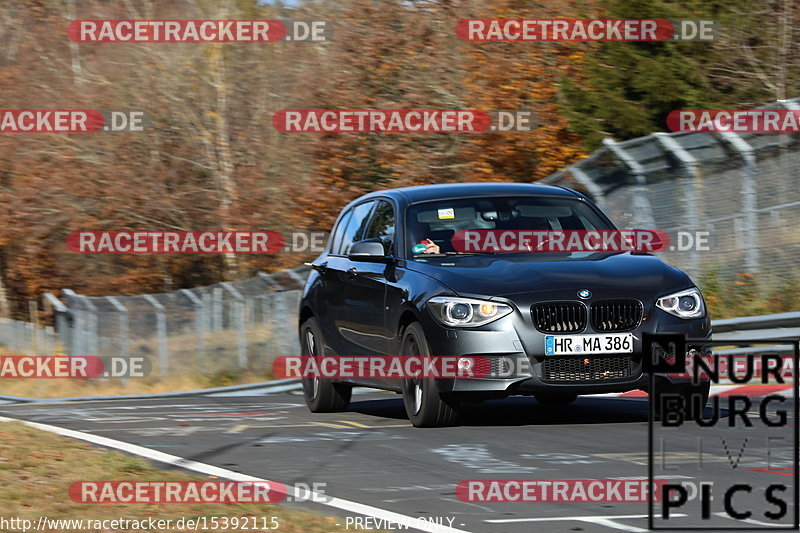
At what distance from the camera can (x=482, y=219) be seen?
11.6 metres

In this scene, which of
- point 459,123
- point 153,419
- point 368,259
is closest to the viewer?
point 368,259

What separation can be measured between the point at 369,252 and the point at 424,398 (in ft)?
4.75

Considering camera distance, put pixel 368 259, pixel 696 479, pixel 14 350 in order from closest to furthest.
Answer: pixel 696 479
pixel 368 259
pixel 14 350

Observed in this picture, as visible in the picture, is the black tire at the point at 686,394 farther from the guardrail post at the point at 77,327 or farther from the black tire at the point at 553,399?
the guardrail post at the point at 77,327

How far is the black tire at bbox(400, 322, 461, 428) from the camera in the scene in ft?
34.7

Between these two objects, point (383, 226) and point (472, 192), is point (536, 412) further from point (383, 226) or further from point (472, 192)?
point (383, 226)

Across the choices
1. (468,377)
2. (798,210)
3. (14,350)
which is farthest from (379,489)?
(14,350)

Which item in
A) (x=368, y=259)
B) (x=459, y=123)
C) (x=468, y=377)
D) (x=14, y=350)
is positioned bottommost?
(x=14, y=350)

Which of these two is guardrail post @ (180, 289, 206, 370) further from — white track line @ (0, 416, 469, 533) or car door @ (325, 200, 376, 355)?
white track line @ (0, 416, 469, 533)

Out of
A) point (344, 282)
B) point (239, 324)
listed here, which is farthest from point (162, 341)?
point (344, 282)

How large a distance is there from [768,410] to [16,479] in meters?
5.64

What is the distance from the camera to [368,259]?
38.6 ft

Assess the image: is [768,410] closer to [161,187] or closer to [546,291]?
[546,291]

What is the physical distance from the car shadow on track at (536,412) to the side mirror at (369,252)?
1.42 m
